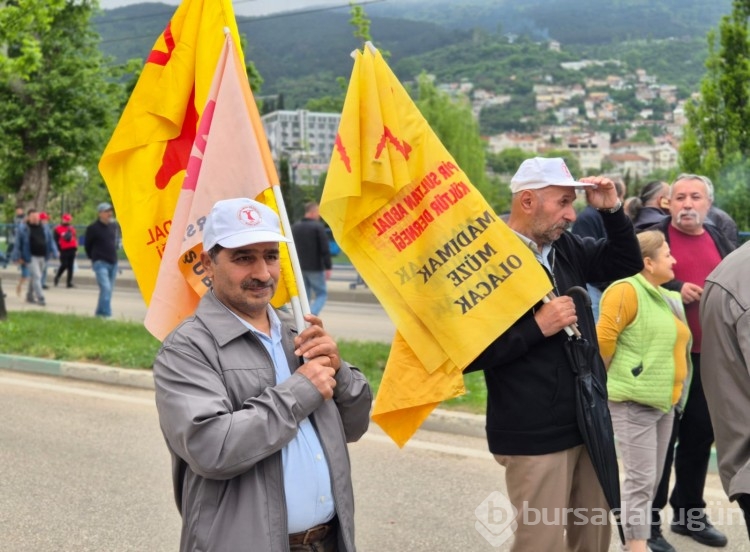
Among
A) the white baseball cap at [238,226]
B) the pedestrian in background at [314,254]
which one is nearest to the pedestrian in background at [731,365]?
the white baseball cap at [238,226]

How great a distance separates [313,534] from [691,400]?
128 inches

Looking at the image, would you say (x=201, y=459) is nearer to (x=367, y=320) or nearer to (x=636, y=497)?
(x=636, y=497)

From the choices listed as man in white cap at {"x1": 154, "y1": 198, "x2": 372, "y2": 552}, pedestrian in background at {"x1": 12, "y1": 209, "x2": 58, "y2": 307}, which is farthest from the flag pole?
pedestrian in background at {"x1": 12, "y1": 209, "x2": 58, "y2": 307}

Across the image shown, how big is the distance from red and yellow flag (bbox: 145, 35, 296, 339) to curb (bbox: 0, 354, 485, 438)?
422 centimetres

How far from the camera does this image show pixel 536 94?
15362 cm

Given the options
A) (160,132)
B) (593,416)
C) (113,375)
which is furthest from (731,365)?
(113,375)

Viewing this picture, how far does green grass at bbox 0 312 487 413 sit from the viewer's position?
9.20 m

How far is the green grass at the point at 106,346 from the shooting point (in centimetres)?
920

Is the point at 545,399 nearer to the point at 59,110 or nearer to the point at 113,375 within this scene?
the point at 113,375

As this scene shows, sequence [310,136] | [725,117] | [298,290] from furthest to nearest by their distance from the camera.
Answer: [310,136] < [725,117] < [298,290]

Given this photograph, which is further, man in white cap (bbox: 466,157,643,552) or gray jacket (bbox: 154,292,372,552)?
man in white cap (bbox: 466,157,643,552)

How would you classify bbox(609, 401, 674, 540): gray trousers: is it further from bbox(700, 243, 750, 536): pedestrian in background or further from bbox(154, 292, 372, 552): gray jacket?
bbox(154, 292, 372, 552): gray jacket

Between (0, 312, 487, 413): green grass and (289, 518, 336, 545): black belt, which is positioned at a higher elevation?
(289, 518, 336, 545): black belt

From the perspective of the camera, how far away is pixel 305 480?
9.57ft
